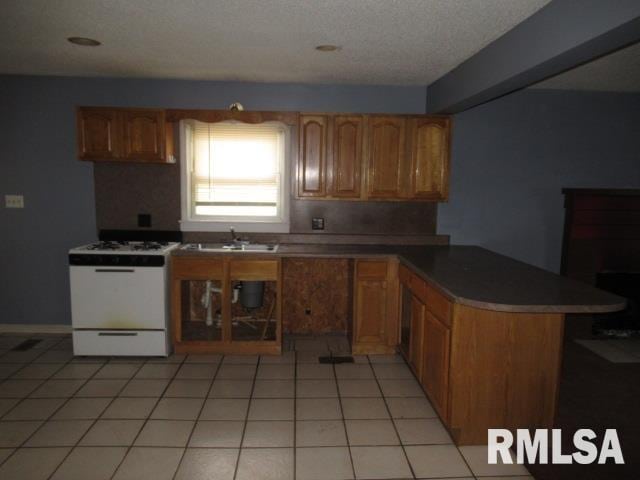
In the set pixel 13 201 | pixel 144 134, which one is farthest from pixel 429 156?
pixel 13 201

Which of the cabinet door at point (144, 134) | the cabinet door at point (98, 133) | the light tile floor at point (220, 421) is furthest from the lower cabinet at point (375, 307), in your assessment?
the cabinet door at point (98, 133)

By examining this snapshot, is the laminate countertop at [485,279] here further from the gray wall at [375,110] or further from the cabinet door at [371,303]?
the gray wall at [375,110]

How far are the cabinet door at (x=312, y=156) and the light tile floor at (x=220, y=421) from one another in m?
1.45

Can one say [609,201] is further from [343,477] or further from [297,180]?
[343,477]

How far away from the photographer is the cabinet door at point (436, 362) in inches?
102

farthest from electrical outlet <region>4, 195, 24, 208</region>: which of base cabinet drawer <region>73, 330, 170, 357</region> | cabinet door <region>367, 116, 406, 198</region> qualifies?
cabinet door <region>367, 116, 406, 198</region>

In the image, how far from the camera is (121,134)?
383 centimetres

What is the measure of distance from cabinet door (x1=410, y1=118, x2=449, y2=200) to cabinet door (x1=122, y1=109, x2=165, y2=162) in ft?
7.11

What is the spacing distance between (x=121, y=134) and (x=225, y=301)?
166cm

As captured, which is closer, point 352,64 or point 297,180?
point 352,64

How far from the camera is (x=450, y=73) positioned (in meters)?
3.56

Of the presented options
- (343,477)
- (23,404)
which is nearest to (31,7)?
(23,404)

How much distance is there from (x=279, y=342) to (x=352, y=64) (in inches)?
90.7

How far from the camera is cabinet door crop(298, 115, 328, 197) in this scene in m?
3.93
